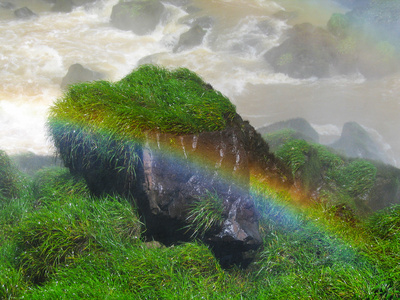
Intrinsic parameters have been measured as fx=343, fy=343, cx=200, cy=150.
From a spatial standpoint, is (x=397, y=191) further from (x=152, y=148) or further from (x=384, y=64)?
(x=384, y=64)

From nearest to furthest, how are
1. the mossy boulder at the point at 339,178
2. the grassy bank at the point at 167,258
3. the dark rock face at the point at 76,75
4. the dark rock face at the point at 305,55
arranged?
the grassy bank at the point at 167,258 → the mossy boulder at the point at 339,178 → the dark rock face at the point at 76,75 → the dark rock face at the point at 305,55

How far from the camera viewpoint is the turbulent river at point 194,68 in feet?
50.5

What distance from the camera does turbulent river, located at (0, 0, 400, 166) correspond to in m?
15.4

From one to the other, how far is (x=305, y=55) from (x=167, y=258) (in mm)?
17111

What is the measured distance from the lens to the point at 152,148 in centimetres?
493

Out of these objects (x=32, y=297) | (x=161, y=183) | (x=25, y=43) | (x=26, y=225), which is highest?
(x=25, y=43)

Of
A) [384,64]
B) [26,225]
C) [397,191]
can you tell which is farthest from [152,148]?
[384,64]

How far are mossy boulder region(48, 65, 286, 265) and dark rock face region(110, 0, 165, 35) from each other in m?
16.9

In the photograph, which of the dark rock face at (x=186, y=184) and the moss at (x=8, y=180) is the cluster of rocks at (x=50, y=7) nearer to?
the moss at (x=8, y=180)

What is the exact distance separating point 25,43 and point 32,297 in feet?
59.1

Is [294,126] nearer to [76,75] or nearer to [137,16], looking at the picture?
[76,75]

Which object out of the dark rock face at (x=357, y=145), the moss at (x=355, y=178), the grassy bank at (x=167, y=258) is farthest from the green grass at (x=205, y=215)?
the dark rock face at (x=357, y=145)

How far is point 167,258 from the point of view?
4469 mm

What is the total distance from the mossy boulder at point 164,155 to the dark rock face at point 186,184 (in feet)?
0.05
